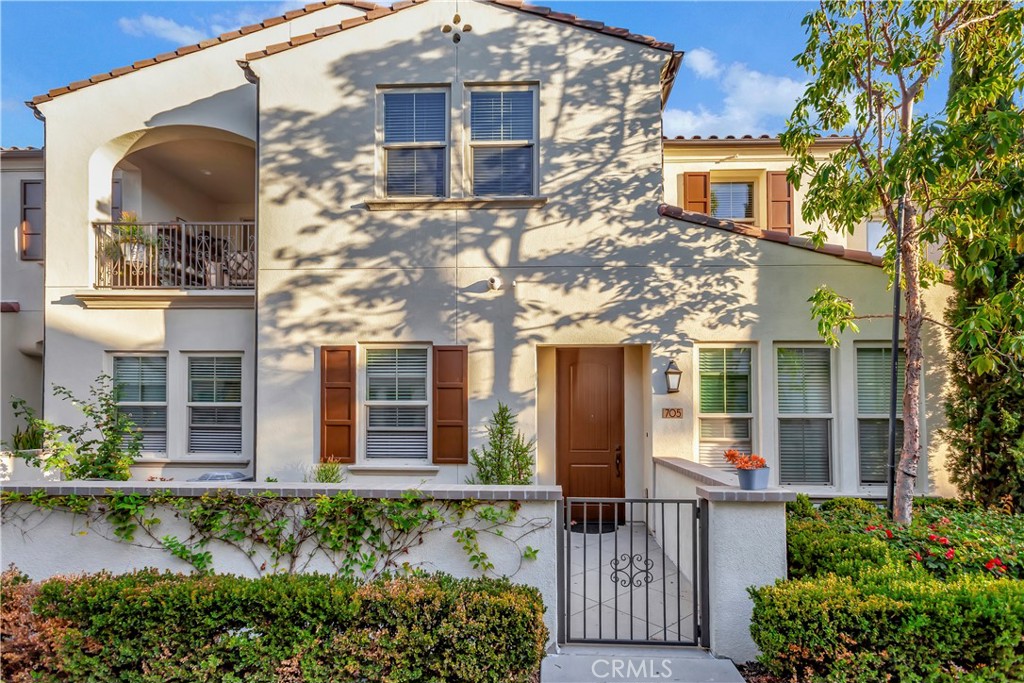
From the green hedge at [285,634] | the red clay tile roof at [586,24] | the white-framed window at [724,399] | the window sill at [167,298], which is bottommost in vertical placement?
the green hedge at [285,634]

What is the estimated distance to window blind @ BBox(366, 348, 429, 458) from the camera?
7789 millimetres

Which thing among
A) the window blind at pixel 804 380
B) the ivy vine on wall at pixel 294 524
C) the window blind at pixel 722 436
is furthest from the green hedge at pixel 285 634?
the window blind at pixel 804 380

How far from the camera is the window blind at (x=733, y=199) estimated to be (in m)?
10.4

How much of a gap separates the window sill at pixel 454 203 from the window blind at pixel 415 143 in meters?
0.21

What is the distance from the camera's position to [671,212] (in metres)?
7.54

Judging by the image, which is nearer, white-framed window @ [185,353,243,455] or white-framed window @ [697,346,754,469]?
white-framed window @ [697,346,754,469]

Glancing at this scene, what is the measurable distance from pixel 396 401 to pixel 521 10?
583 cm

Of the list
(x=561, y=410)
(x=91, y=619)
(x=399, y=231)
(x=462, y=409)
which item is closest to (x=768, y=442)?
A: (x=561, y=410)

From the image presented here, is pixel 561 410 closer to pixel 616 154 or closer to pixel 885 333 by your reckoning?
pixel 616 154

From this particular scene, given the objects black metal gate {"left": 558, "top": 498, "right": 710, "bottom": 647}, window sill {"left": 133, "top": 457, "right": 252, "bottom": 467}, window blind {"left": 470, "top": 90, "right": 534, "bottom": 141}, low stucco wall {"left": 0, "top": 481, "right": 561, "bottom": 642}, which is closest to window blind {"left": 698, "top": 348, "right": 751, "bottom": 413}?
black metal gate {"left": 558, "top": 498, "right": 710, "bottom": 647}

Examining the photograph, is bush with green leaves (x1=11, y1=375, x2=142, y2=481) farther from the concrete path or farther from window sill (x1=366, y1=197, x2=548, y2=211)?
the concrete path

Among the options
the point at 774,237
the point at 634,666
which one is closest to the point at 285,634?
the point at 634,666

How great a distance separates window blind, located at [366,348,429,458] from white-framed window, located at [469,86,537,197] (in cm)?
260

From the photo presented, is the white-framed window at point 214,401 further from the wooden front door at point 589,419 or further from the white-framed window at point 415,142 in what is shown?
the wooden front door at point 589,419
